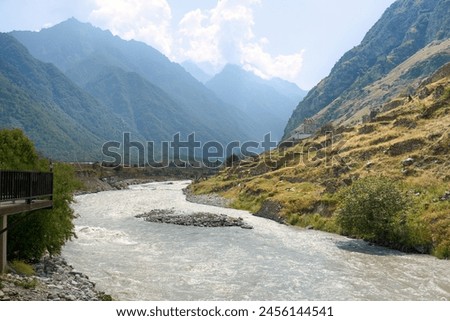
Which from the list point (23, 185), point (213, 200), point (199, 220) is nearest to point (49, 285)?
point (23, 185)

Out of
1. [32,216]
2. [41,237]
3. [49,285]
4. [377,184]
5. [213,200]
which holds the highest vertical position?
[377,184]

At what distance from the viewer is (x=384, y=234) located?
4697 centimetres

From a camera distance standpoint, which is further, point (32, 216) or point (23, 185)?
point (32, 216)

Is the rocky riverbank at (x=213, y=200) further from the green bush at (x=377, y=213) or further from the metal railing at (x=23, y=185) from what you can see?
the metal railing at (x=23, y=185)

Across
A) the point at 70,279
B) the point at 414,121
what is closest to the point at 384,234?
the point at 70,279

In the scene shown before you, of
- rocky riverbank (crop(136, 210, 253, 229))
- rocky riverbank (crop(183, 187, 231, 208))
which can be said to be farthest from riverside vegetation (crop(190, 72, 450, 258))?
rocky riverbank (crop(136, 210, 253, 229))

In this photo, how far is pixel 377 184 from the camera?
160ft

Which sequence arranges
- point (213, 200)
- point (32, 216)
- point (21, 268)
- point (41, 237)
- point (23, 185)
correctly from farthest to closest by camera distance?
point (213, 200)
point (41, 237)
point (32, 216)
point (21, 268)
point (23, 185)

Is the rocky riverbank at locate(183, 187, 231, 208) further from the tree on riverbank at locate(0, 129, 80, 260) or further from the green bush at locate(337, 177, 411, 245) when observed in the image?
the tree on riverbank at locate(0, 129, 80, 260)

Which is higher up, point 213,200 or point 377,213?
point 377,213

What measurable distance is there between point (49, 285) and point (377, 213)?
34931 millimetres

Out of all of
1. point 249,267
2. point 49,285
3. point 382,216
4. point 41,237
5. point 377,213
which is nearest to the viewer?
point 49,285

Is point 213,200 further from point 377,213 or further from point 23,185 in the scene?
point 23,185

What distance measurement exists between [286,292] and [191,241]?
2324 centimetres
